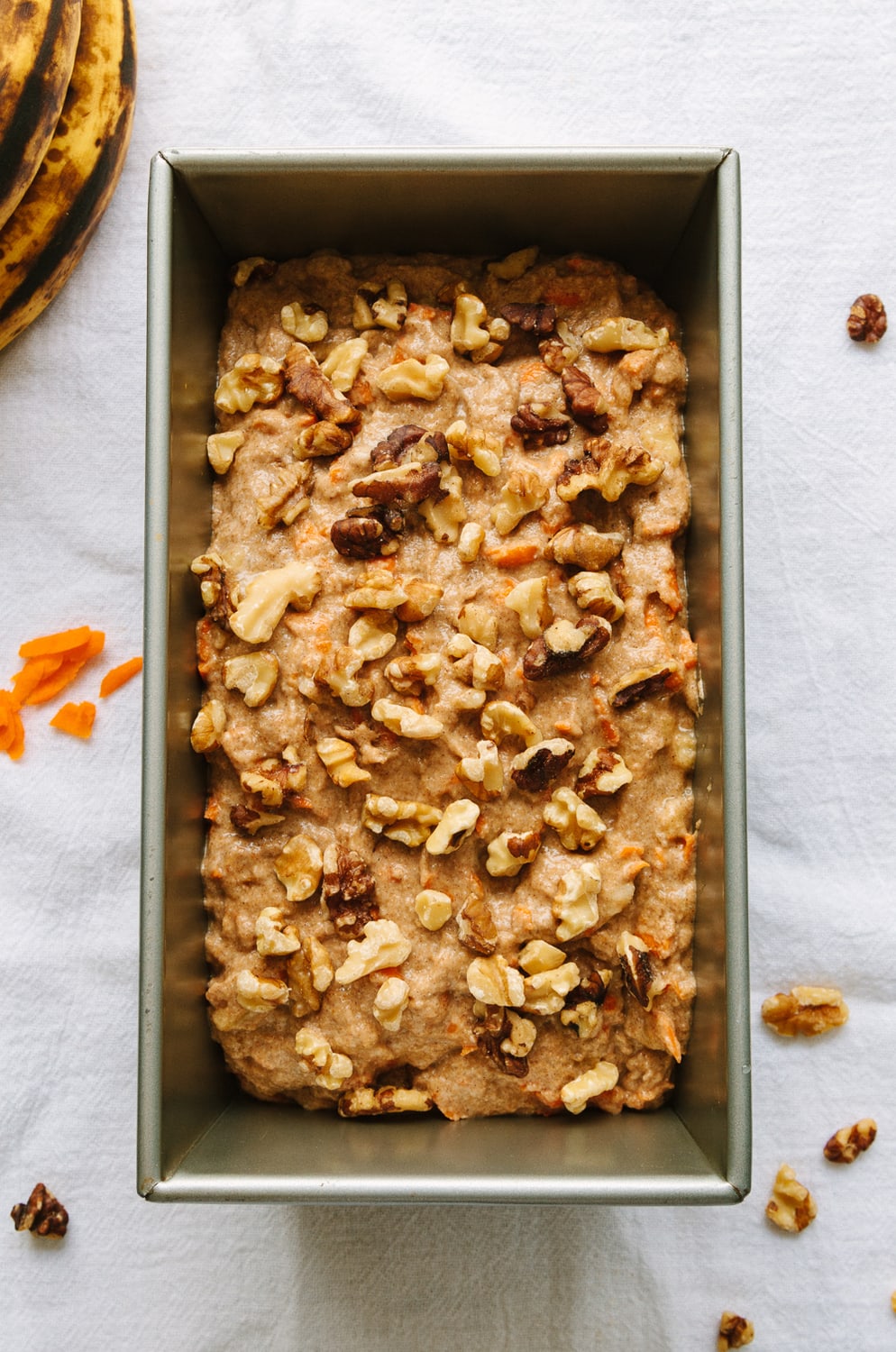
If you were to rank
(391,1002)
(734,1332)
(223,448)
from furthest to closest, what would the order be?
(734,1332) → (223,448) → (391,1002)

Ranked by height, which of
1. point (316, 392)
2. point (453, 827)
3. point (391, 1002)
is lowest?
point (391, 1002)

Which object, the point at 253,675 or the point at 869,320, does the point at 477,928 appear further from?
the point at 869,320

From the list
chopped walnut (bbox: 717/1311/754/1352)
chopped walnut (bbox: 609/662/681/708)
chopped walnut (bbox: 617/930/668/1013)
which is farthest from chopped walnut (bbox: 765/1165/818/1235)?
chopped walnut (bbox: 609/662/681/708)

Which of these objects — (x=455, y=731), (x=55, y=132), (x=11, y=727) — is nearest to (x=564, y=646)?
(x=455, y=731)

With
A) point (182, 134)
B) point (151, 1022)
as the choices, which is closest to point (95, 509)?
point (182, 134)

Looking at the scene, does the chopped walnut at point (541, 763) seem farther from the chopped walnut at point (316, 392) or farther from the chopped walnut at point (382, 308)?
the chopped walnut at point (382, 308)

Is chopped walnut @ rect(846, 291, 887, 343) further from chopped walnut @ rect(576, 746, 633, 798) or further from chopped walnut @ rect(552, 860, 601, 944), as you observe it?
chopped walnut @ rect(552, 860, 601, 944)

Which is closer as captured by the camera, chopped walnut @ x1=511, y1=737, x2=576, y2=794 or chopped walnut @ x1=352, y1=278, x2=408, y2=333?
chopped walnut @ x1=511, y1=737, x2=576, y2=794
